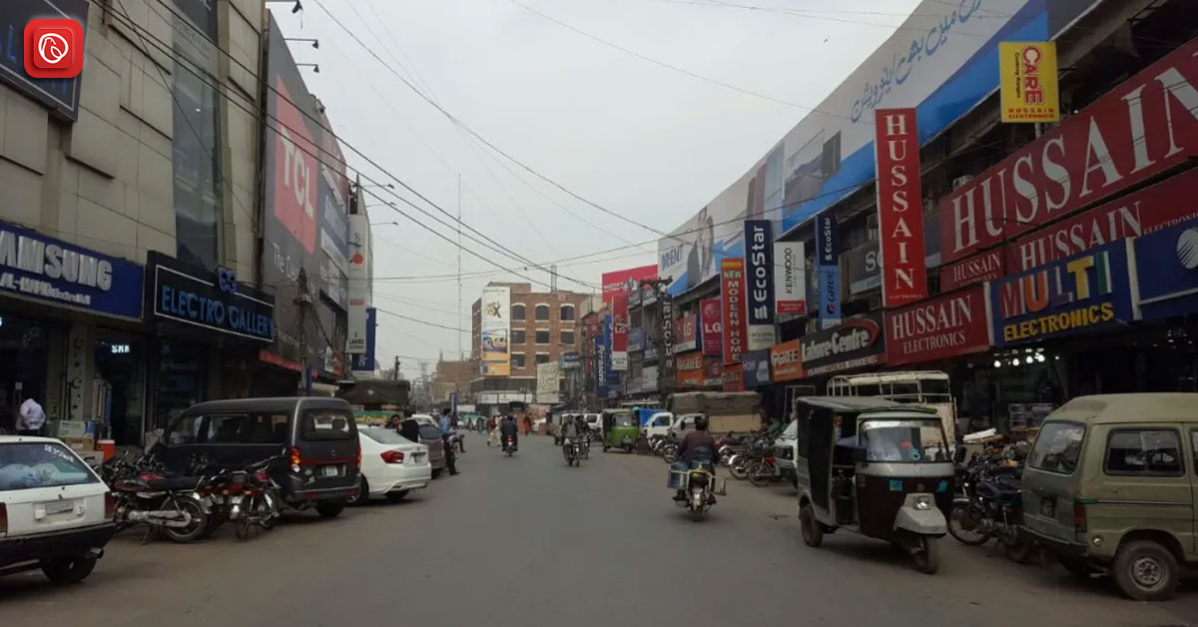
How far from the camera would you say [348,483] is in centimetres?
1430

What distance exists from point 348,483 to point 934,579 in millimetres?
9056

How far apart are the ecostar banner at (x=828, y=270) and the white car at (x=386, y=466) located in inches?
839

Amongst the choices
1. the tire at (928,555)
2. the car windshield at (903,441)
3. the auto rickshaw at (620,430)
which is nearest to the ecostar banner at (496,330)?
the auto rickshaw at (620,430)

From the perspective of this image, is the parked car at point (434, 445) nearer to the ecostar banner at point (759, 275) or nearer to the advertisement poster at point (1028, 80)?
the advertisement poster at point (1028, 80)

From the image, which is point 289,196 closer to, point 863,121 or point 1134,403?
point 863,121

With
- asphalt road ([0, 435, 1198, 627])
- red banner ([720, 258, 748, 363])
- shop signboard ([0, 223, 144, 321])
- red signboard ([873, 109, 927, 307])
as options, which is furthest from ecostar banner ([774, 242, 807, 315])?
shop signboard ([0, 223, 144, 321])

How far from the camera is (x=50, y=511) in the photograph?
8.20 metres

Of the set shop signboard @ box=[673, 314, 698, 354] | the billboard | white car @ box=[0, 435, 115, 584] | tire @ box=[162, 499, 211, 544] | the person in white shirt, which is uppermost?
the billboard

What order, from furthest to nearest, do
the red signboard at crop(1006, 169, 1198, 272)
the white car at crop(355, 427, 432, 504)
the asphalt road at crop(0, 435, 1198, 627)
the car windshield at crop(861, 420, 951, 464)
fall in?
the white car at crop(355, 427, 432, 504)
the red signboard at crop(1006, 169, 1198, 272)
the car windshield at crop(861, 420, 951, 464)
the asphalt road at crop(0, 435, 1198, 627)

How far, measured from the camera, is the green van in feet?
26.5

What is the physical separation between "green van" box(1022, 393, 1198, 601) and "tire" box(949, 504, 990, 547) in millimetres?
2652

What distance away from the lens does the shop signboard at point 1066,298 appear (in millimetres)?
15750

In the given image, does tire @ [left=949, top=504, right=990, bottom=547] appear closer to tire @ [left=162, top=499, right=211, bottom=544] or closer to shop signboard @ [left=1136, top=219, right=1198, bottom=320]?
shop signboard @ [left=1136, top=219, right=1198, bottom=320]

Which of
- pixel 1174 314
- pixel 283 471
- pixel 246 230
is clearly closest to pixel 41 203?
pixel 283 471
